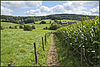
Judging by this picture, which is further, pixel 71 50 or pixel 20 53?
pixel 71 50

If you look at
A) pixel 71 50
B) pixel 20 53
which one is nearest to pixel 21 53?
pixel 20 53

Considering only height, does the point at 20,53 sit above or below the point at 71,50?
below

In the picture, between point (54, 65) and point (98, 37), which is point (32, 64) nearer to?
point (54, 65)

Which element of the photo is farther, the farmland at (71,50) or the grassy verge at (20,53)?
the grassy verge at (20,53)

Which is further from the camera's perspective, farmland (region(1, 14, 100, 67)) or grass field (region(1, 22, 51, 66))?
grass field (region(1, 22, 51, 66))

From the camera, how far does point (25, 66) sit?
7.25m

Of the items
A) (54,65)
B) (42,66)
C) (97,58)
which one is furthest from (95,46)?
(42,66)

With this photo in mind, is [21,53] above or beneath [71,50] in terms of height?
beneath

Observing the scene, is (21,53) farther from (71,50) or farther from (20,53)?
(71,50)

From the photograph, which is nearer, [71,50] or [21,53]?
[21,53]

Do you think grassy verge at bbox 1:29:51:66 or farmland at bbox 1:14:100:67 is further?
grassy verge at bbox 1:29:51:66

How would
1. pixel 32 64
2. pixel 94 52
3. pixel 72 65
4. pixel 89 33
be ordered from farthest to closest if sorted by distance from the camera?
pixel 32 64, pixel 72 65, pixel 89 33, pixel 94 52

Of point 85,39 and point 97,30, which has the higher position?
point 97,30

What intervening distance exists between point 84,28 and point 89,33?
1014mm
